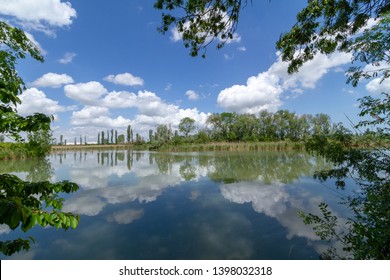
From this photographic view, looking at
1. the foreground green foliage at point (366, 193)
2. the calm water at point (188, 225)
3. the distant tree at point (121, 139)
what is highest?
the distant tree at point (121, 139)

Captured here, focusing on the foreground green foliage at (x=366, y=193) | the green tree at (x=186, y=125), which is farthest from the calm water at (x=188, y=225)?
the green tree at (x=186, y=125)

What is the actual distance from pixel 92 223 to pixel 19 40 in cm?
458

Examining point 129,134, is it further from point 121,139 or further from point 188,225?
point 188,225

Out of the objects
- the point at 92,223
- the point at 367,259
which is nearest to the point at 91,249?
the point at 92,223

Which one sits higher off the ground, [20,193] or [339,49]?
[339,49]

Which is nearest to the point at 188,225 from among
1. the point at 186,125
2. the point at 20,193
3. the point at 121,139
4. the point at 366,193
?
the point at 366,193

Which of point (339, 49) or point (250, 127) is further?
point (250, 127)

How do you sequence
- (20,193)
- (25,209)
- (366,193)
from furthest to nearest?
(366,193), (20,193), (25,209)

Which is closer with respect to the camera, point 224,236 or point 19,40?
point 19,40

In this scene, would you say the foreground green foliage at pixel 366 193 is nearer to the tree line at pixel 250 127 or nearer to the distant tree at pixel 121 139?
the tree line at pixel 250 127

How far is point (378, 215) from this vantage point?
2.27 m

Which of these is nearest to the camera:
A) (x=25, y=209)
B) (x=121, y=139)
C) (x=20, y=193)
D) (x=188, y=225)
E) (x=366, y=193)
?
(x=25, y=209)

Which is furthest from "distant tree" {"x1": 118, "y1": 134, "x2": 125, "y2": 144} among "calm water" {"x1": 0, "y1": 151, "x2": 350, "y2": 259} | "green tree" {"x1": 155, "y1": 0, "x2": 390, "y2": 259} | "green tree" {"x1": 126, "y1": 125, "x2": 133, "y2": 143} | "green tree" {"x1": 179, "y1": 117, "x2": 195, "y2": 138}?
"green tree" {"x1": 155, "y1": 0, "x2": 390, "y2": 259}

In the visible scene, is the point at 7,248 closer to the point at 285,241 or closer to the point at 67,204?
the point at 285,241
